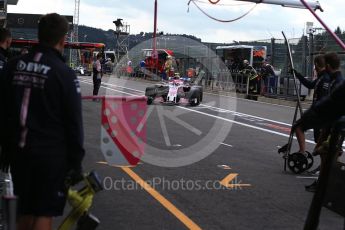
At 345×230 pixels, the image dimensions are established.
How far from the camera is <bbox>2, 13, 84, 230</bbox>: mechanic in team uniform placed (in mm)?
3486

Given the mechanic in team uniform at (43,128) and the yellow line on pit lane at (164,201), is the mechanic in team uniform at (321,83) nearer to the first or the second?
the yellow line on pit lane at (164,201)

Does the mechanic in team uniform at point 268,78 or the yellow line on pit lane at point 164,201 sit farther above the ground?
the mechanic in team uniform at point 268,78

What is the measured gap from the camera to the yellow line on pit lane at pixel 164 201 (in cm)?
583

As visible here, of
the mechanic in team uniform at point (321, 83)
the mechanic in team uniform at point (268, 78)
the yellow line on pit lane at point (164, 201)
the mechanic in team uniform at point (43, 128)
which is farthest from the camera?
the mechanic in team uniform at point (268, 78)

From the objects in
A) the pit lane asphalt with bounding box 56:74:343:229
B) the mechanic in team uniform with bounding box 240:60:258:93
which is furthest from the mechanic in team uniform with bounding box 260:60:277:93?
the pit lane asphalt with bounding box 56:74:343:229

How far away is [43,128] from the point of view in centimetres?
351

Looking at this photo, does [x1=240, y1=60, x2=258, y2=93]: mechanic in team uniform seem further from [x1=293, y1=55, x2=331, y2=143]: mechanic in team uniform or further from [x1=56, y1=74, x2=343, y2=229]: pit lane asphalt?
[x1=293, y1=55, x2=331, y2=143]: mechanic in team uniform

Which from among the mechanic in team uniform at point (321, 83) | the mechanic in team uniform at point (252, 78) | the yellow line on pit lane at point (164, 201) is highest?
the mechanic in team uniform at point (321, 83)

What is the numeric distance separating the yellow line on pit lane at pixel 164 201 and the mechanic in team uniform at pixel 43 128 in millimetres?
2421

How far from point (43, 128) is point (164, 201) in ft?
11.4

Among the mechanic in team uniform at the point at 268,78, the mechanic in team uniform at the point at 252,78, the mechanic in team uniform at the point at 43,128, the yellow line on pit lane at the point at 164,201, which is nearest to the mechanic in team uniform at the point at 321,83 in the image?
the yellow line on pit lane at the point at 164,201

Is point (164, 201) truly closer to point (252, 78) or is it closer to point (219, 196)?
point (219, 196)

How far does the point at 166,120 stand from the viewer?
17.0 m

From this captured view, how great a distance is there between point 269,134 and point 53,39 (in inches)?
454
